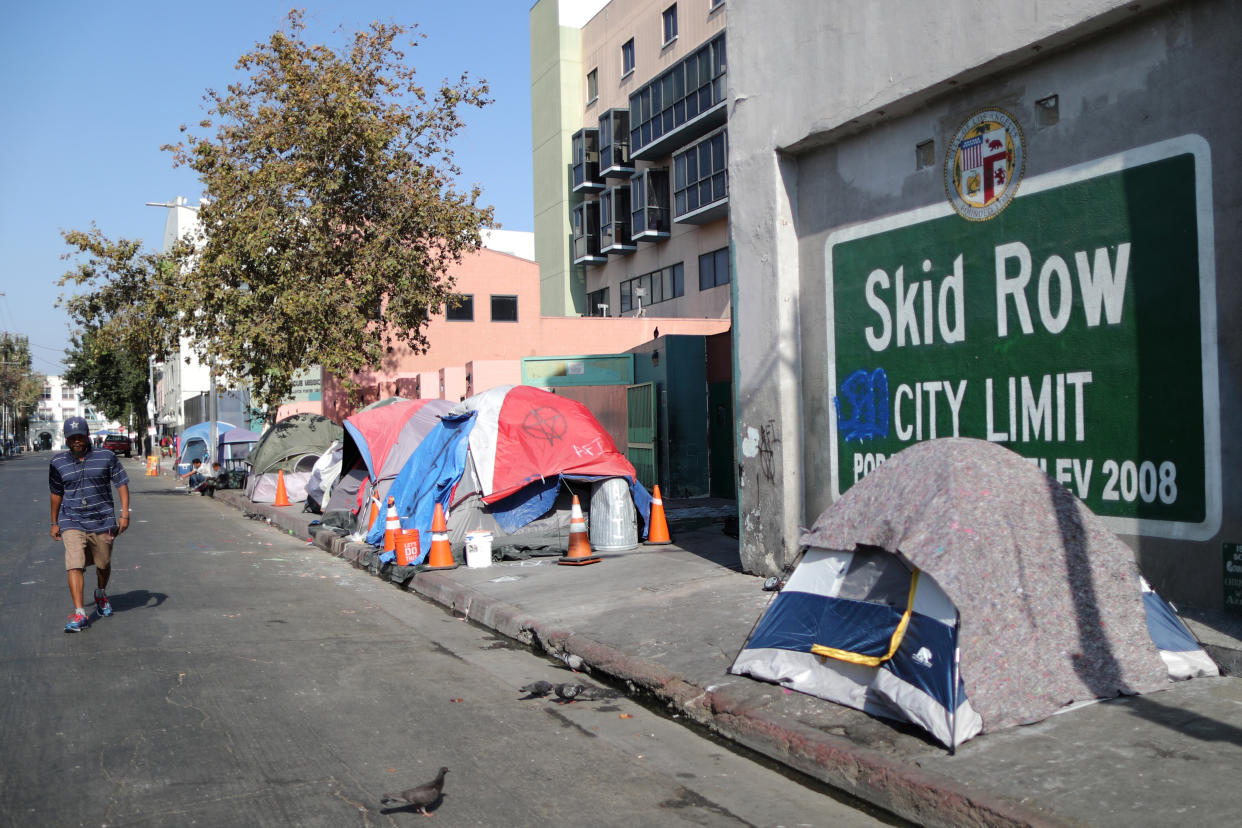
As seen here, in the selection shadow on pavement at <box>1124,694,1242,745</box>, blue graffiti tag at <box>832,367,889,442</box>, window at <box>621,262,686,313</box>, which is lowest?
shadow on pavement at <box>1124,694,1242,745</box>

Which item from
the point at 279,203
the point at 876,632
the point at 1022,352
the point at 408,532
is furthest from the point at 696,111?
the point at 876,632

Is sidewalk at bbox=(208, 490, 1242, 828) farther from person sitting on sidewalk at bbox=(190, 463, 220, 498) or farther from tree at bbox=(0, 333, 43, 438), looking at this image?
tree at bbox=(0, 333, 43, 438)

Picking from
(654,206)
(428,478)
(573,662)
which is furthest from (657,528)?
(654,206)

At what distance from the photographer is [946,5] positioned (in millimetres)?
7512

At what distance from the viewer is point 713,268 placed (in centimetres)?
3700

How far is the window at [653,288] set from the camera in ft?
130

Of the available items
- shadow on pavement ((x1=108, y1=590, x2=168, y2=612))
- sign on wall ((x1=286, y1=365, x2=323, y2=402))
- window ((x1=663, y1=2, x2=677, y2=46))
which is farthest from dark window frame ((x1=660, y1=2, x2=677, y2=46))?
shadow on pavement ((x1=108, y1=590, x2=168, y2=612))

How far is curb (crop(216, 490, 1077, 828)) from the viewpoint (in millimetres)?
4207

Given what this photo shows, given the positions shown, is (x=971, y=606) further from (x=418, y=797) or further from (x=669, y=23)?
(x=669, y=23)

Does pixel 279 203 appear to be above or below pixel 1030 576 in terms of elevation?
above

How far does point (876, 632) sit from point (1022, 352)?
2822 mm

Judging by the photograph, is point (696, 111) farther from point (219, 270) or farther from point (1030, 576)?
point (1030, 576)

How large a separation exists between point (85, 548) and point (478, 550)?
3.99m

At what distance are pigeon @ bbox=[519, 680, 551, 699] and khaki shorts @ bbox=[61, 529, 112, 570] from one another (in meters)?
4.38
